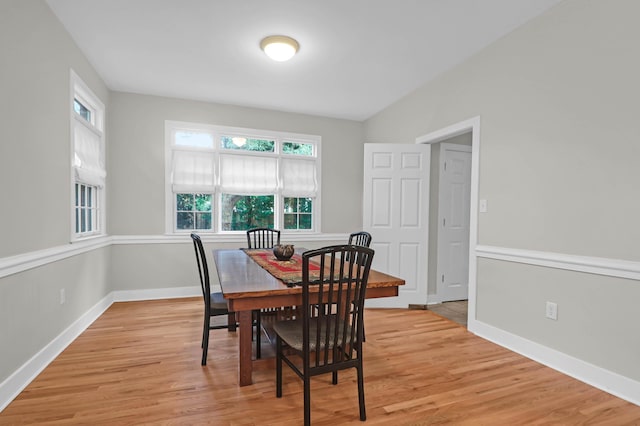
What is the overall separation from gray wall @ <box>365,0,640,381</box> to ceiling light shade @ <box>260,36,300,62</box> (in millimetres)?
1813

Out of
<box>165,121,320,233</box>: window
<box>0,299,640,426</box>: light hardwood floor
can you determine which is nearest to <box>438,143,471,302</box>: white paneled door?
→ <box>0,299,640,426</box>: light hardwood floor

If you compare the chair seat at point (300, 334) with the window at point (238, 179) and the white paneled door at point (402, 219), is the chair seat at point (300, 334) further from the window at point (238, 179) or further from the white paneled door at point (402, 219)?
the window at point (238, 179)

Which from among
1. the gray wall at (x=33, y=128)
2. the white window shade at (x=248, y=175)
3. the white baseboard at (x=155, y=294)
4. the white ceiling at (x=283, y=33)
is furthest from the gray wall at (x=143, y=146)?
the gray wall at (x=33, y=128)

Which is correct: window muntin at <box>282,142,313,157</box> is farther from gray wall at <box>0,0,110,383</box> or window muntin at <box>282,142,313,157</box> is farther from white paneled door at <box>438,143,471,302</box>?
gray wall at <box>0,0,110,383</box>

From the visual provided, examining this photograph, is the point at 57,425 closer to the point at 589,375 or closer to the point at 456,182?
the point at 589,375

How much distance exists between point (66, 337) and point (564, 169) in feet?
14.1

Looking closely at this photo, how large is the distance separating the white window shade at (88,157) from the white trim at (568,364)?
→ 416cm

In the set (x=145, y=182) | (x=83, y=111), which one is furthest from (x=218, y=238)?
(x=83, y=111)

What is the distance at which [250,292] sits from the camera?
1.80 meters

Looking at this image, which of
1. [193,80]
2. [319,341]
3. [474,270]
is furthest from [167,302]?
[474,270]

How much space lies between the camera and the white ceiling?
251 centimetres

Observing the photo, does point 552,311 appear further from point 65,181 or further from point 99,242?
point 99,242

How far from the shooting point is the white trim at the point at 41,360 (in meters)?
1.96

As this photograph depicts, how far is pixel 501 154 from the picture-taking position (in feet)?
9.80
